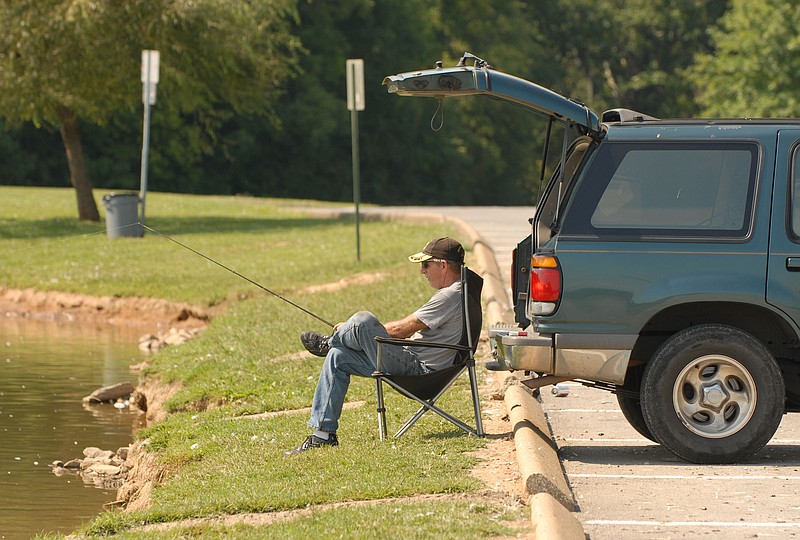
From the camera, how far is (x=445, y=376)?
9430mm

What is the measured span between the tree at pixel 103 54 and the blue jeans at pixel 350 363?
69.8 feet

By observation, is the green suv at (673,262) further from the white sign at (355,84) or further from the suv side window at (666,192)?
the white sign at (355,84)

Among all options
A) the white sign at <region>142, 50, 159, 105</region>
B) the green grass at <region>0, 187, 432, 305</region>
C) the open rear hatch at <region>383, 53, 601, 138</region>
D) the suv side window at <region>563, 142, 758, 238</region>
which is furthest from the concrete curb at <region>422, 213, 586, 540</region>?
the white sign at <region>142, 50, 159, 105</region>

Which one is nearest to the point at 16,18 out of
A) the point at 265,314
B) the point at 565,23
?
the point at 265,314

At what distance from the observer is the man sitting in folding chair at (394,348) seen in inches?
365

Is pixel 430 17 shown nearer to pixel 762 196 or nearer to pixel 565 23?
pixel 565 23

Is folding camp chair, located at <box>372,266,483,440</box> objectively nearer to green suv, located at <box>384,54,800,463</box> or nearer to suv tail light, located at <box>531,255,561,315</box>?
green suv, located at <box>384,54,800,463</box>

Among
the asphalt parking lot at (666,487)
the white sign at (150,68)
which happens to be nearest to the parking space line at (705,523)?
the asphalt parking lot at (666,487)

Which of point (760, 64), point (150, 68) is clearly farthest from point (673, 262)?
point (760, 64)

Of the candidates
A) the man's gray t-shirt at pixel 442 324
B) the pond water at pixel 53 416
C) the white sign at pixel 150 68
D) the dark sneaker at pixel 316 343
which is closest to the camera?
the man's gray t-shirt at pixel 442 324

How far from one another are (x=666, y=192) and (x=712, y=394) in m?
1.30

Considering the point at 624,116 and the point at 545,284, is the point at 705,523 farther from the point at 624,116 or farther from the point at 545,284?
the point at 624,116

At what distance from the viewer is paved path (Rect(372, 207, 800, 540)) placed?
723 cm

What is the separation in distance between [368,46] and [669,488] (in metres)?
54.1
